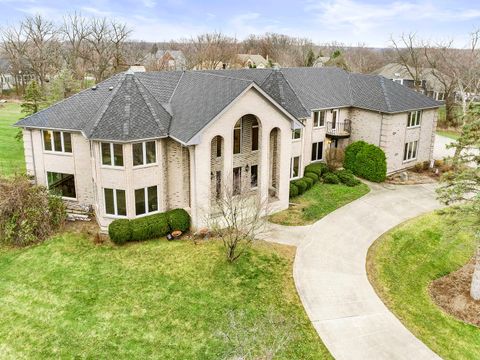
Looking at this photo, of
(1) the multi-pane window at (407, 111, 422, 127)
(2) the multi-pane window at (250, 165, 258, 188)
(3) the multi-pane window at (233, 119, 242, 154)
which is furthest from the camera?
(1) the multi-pane window at (407, 111, 422, 127)

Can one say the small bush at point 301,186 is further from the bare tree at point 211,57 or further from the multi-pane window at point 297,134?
the bare tree at point 211,57

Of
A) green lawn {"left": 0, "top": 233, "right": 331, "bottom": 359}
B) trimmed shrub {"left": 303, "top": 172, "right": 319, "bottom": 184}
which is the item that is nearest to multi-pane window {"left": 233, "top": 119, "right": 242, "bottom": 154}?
green lawn {"left": 0, "top": 233, "right": 331, "bottom": 359}

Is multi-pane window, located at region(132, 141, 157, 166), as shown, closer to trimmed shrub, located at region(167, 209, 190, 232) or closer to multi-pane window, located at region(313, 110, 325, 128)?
trimmed shrub, located at region(167, 209, 190, 232)

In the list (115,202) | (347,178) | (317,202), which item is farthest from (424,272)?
(115,202)

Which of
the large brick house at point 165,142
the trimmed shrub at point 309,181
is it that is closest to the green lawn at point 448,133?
the trimmed shrub at point 309,181

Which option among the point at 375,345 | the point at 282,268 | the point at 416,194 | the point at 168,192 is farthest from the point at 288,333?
the point at 416,194

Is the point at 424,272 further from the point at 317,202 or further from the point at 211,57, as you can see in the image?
the point at 211,57
